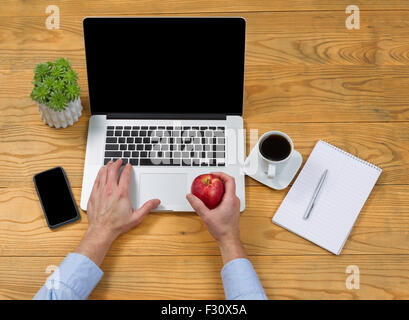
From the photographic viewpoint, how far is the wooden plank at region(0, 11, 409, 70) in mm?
1234

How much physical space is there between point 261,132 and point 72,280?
0.63 meters

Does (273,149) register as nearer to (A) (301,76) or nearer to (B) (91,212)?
(A) (301,76)

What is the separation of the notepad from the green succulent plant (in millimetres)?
625

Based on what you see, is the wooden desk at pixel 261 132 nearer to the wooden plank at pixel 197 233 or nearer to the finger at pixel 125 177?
the wooden plank at pixel 197 233

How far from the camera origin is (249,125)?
3.80 ft

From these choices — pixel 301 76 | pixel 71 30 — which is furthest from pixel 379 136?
pixel 71 30

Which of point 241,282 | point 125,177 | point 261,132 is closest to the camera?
point 241,282

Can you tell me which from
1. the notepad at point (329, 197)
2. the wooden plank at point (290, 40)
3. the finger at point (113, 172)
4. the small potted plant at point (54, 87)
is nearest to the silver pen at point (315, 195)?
the notepad at point (329, 197)

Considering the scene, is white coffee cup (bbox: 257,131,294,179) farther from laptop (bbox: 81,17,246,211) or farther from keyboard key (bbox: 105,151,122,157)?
keyboard key (bbox: 105,151,122,157)

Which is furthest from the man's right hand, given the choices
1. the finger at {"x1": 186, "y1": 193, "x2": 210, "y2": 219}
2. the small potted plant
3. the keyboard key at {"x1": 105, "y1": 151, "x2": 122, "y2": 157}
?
the small potted plant

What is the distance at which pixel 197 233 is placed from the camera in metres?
1.04

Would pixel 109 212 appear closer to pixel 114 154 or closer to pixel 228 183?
pixel 114 154

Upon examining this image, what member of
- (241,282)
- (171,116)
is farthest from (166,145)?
(241,282)
